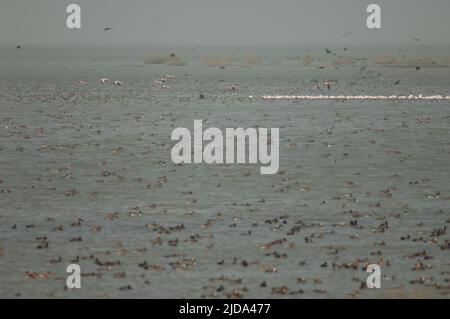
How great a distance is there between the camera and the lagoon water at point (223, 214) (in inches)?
1027

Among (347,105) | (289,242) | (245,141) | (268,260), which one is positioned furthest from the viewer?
(347,105)

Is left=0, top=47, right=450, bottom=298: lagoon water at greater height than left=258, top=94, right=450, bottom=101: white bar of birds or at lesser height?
lesser

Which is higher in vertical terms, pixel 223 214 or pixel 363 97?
pixel 363 97

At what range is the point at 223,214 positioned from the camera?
3531 centimetres

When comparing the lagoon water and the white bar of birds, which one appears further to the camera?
the white bar of birds

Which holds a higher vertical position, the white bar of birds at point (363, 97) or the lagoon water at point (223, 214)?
the white bar of birds at point (363, 97)

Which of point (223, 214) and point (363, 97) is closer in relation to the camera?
point (223, 214)

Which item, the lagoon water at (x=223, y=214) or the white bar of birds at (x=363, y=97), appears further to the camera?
the white bar of birds at (x=363, y=97)

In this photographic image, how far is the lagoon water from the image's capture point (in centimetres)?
2609

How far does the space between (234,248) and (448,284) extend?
20.9ft

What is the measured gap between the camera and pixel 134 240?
3053 cm

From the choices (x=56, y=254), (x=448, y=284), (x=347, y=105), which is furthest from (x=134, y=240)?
(x=347, y=105)
